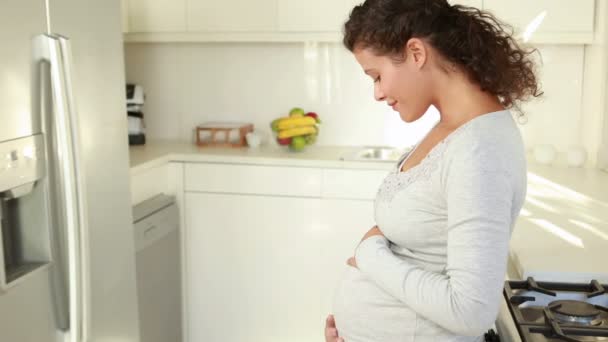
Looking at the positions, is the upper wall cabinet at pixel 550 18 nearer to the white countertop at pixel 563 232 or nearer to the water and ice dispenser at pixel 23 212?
the white countertop at pixel 563 232

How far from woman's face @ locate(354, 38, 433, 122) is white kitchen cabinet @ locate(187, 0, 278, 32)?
2036 mm

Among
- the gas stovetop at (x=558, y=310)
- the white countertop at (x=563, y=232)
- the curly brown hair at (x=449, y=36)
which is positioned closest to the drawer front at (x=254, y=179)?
the white countertop at (x=563, y=232)

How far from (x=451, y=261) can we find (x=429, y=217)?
4.2 inches

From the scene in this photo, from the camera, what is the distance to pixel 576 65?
123 inches

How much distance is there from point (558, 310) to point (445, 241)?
0.88 ft

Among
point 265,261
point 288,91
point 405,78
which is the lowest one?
point 265,261

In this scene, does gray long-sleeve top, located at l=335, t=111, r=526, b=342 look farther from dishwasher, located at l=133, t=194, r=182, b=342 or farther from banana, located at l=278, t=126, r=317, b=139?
banana, located at l=278, t=126, r=317, b=139

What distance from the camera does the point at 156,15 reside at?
3.21 m

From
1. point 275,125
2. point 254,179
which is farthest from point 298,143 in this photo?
point 254,179

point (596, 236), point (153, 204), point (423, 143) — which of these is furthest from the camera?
point (153, 204)

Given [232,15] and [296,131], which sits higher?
[232,15]

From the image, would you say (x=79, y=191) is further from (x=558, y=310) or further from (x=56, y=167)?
(x=558, y=310)

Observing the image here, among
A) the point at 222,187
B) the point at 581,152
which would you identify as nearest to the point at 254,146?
the point at 222,187

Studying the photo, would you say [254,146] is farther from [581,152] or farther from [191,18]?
[581,152]
